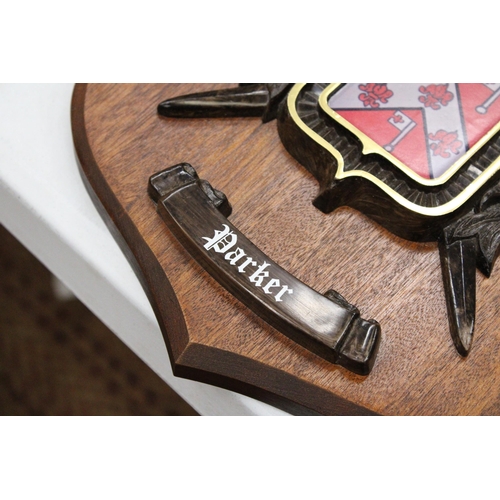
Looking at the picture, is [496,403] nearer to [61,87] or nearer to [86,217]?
[86,217]

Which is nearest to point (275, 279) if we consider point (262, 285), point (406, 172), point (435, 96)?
point (262, 285)

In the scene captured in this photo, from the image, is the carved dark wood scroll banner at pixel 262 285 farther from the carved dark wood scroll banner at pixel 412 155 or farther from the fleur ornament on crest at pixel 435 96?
the fleur ornament on crest at pixel 435 96

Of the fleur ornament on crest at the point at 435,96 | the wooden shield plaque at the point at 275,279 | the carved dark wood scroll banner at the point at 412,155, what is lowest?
the wooden shield plaque at the point at 275,279

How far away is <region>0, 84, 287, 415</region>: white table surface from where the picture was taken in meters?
0.86

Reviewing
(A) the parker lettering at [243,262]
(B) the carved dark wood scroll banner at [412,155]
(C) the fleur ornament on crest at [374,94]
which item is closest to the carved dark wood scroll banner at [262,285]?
(A) the parker lettering at [243,262]

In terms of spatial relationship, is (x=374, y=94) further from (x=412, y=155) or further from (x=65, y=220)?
(x=65, y=220)

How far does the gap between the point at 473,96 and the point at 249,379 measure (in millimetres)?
489

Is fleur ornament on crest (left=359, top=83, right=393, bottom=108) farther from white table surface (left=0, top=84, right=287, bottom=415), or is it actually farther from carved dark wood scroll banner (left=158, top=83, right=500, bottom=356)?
white table surface (left=0, top=84, right=287, bottom=415)

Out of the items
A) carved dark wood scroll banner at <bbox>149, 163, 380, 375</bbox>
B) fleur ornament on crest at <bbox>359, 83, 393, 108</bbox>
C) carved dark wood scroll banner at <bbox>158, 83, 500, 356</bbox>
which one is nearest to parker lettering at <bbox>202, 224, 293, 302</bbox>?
carved dark wood scroll banner at <bbox>149, 163, 380, 375</bbox>

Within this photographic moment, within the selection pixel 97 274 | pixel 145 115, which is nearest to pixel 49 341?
pixel 97 274

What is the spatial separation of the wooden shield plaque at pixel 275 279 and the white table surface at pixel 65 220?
0.18 ft

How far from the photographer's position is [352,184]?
790 millimetres

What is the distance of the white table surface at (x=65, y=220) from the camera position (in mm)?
861

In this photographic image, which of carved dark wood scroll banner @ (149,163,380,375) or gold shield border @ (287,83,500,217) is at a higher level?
gold shield border @ (287,83,500,217)
